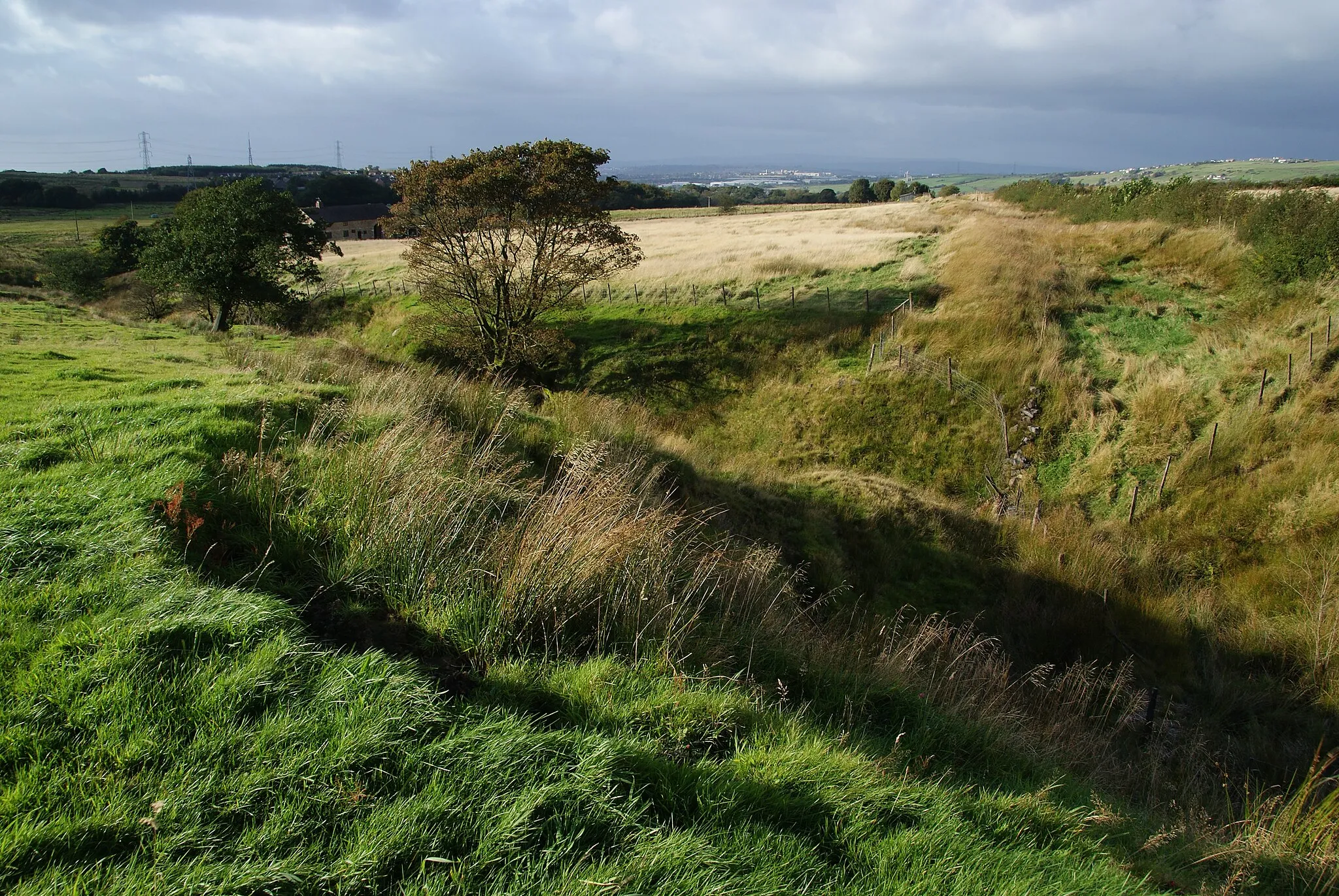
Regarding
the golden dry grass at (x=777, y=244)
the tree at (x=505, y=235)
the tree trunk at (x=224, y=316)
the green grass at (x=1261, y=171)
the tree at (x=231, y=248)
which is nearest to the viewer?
the tree at (x=505, y=235)

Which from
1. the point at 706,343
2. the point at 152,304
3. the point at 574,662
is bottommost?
the point at 574,662

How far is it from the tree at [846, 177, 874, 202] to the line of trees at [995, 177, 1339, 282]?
2710 inches

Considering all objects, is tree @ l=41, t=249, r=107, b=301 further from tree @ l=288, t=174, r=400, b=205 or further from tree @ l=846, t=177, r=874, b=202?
tree @ l=846, t=177, r=874, b=202

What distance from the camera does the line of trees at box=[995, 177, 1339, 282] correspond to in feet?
68.7

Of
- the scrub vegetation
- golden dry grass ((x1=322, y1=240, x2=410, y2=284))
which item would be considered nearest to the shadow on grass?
the scrub vegetation

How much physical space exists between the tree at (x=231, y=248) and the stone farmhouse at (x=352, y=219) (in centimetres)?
4697

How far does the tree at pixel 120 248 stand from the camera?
163ft

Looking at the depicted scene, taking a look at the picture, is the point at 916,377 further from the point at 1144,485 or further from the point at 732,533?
the point at 732,533

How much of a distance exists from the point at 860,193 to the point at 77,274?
94.3m

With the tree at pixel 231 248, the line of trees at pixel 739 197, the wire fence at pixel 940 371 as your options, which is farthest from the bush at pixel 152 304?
the line of trees at pixel 739 197

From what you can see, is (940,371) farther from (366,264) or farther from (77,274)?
(77,274)

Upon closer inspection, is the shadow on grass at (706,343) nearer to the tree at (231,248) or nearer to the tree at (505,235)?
the tree at (505,235)

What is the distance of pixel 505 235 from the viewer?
24.9m

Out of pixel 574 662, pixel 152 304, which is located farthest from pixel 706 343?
pixel 152 304
